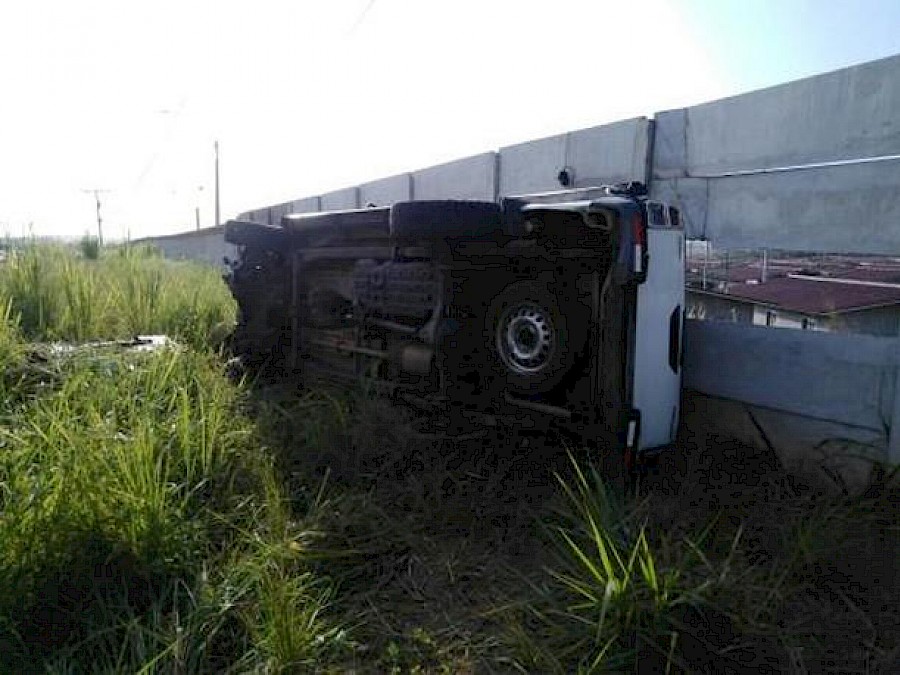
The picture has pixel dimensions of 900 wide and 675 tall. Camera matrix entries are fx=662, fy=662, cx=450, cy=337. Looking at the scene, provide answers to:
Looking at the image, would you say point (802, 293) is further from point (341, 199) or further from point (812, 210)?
point (341, 199)

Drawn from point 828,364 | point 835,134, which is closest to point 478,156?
point 835,134

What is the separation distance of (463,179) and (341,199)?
5.37 m

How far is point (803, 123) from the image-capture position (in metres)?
3.43

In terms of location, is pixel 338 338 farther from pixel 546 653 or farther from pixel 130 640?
pixel 546 653


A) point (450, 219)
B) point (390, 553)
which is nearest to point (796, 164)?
point (450, 219)

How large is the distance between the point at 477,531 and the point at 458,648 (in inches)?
30.7

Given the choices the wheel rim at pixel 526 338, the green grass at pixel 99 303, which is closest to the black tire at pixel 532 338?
the wheel rim at pixel 526 338

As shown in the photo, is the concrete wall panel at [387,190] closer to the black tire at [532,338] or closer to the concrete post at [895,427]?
the black tire at [532,338]

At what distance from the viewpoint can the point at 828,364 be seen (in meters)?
3.12

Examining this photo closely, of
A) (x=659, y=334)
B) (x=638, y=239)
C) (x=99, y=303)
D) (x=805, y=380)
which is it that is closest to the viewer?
(x=638, y=239)

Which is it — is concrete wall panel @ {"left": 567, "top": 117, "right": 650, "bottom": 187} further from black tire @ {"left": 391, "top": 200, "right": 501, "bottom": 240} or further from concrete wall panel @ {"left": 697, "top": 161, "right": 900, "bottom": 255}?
black tire @ {"left": 391, "top": 200, "right": 501, "bottom": 240}

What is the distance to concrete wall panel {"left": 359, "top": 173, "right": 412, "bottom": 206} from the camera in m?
8.78

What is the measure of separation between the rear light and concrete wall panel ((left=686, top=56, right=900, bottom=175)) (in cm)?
119

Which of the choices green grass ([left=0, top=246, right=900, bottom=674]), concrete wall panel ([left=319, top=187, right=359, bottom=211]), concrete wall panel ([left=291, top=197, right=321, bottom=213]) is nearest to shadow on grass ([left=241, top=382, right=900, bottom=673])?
green grass ([left=0, top=246, right=900, bottom=674])
